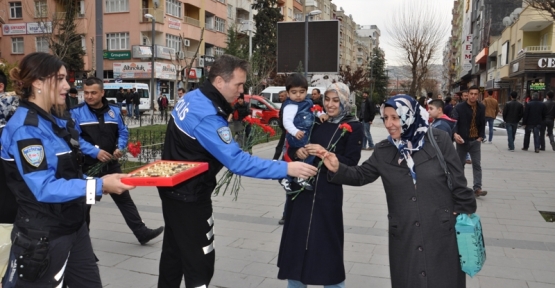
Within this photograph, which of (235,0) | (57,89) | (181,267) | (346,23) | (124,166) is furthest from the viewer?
(346,23)

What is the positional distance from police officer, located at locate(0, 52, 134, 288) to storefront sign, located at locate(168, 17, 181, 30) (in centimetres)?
3814

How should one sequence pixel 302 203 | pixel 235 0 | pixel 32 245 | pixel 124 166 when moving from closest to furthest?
pixel 32 245
pixel 302 203
pixel 124 166
pixel 235 0

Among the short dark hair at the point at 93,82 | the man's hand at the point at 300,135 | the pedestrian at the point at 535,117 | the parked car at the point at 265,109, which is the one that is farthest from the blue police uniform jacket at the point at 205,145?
the parked car at the point at 265,109

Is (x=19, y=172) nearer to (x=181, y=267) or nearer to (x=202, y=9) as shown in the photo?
(x=181, y=267)

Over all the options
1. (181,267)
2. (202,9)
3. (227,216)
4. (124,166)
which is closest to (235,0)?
(202,9)

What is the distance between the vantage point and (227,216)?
6.58 meters

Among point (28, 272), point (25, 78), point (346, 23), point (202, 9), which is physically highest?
point (346, 23)

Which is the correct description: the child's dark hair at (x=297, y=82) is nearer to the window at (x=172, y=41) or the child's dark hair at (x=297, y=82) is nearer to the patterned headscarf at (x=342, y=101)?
the patterned headscarf at (x=342, y=101)

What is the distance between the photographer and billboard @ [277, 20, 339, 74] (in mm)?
18422

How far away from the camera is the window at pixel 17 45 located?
40100 mm

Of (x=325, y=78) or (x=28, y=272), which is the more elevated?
(x=325, y=78)

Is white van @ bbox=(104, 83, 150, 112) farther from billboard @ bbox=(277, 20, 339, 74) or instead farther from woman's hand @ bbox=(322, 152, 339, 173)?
woman's hand @ bbox=(322, 152, 339, 173)

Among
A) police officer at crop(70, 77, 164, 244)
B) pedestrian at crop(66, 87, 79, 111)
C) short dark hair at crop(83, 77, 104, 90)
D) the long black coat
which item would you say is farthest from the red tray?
short dark hair at crop(83, 77, 104, 90)

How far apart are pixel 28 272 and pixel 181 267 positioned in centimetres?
102
